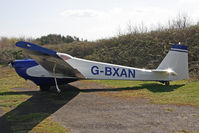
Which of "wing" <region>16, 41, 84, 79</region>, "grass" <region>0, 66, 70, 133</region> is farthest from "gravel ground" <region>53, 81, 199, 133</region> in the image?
"wing" <region>16, 41, 84, 79</region>

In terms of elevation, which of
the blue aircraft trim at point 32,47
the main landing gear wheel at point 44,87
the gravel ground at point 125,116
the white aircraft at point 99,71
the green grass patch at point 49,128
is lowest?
the green grass patch at point 49,128

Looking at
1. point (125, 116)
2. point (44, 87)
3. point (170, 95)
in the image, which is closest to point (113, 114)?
point (125, 116)

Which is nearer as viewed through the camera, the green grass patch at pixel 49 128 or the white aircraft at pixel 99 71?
the green grass patch at pixel 49 128

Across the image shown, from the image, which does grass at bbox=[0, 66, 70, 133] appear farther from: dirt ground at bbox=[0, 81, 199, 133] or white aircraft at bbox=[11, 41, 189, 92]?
white aircraft at bbox=[11, 41, 189, 92]

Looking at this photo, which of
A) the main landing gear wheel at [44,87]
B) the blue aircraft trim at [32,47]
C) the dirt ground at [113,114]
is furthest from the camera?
the main landing gear wheel at [44,87]

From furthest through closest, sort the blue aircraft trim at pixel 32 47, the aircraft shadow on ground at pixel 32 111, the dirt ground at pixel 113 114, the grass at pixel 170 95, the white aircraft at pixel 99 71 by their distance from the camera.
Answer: the white aircraft at pixel 99 71 → the grass at pixel 170 95 → the blue aircraft trim at pixel 32 47 → the aircraft shadow on ground at pixel 32 111 → the dirt ground at pixel 113 114

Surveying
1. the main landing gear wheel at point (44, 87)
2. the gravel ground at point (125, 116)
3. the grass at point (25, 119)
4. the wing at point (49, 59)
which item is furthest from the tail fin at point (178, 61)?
the grass at point (25, 119)

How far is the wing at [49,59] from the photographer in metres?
6.29

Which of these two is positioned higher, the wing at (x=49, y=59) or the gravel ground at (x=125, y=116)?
the wing at (x=49, y=59)

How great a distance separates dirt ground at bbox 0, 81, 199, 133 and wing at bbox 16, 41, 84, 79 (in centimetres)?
129

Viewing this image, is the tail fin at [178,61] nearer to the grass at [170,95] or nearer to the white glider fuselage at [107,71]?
the white glider fuselage at [107,71]

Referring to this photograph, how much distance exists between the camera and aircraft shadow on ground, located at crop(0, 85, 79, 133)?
5132 mm

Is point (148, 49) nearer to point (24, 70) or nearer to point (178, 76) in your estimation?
point (178, 76)

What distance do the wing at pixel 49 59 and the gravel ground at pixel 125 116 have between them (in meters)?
1.57
